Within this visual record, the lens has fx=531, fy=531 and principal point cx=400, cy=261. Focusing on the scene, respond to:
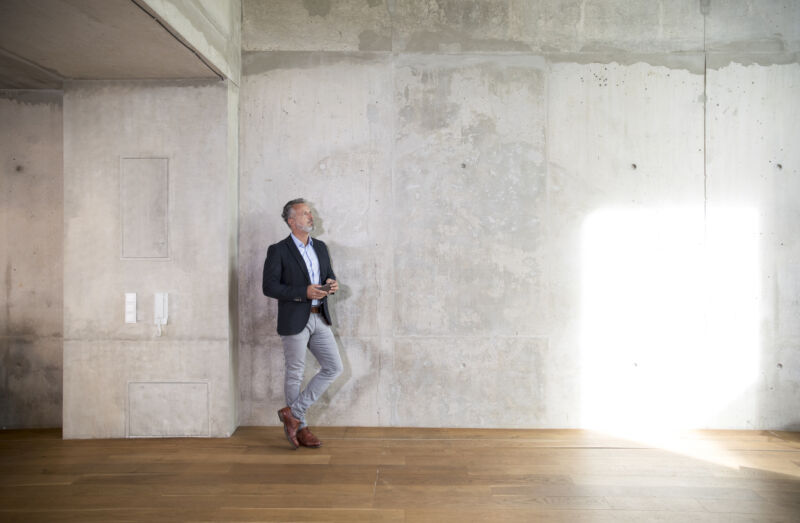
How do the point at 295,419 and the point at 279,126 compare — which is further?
the point at 279,126

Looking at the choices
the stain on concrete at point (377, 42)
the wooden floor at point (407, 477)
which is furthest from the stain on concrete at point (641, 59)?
the wooden floor at point (407, 477)

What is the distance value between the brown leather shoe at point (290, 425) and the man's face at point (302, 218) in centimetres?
145

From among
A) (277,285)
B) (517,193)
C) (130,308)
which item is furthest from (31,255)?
(517,193)

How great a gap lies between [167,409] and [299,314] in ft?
4.70

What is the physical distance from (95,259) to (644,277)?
4.69m

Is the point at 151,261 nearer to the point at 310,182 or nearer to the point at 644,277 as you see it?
the point at 310,182

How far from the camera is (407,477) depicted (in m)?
3.57

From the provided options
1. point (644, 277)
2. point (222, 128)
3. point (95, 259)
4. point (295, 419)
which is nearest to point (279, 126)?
point (222, 128)

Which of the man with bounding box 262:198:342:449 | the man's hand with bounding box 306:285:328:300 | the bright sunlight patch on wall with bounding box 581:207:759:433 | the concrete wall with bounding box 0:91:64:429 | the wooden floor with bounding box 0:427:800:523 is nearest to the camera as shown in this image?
the wooden floor with bounding box 0:427:800:523

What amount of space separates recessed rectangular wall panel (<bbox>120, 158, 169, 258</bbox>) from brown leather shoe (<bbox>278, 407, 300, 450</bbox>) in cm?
164

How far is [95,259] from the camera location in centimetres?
442

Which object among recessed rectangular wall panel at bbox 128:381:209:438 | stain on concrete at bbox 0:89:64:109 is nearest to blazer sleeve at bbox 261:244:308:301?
recessed rectangular wall panel at bbox 128:381:209:438

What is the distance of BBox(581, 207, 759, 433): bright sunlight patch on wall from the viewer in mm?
4625

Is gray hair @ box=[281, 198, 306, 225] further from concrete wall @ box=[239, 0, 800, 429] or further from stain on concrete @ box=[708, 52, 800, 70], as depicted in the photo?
stain on concrete @ box=[708, 52, 800, 70]
